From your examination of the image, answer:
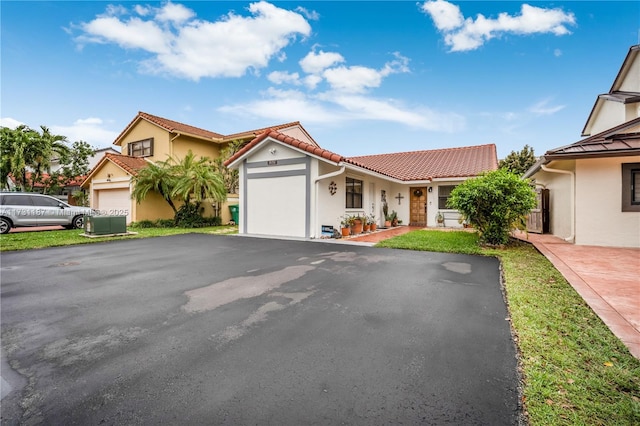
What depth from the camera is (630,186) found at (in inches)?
320

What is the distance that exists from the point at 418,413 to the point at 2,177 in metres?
25.4

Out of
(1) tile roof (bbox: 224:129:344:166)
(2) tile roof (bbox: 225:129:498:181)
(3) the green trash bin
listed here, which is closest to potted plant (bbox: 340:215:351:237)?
(2) tile roof (bbox: 225:129:498:181)

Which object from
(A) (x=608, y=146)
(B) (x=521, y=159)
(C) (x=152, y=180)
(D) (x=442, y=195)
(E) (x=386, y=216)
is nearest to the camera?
(A) (x=608, y=146)

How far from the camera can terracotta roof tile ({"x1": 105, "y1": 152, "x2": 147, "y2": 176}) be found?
15.5 meters

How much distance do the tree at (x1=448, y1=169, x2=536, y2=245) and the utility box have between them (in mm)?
12882

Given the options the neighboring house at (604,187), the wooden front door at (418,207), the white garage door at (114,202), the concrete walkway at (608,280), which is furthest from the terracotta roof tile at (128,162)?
the neighboring house at (604,187)

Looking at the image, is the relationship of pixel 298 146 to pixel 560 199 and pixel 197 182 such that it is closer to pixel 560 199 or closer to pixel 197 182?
pixel 197 182

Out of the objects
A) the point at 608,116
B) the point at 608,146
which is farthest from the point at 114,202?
the point at 608,116

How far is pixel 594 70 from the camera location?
555 inches

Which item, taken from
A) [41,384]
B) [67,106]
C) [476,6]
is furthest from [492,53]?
[67,106]

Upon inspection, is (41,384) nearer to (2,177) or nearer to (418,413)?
(418,413)

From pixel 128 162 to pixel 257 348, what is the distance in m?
18.1

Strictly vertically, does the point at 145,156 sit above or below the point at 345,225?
above

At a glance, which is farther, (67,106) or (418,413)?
(67,106)
